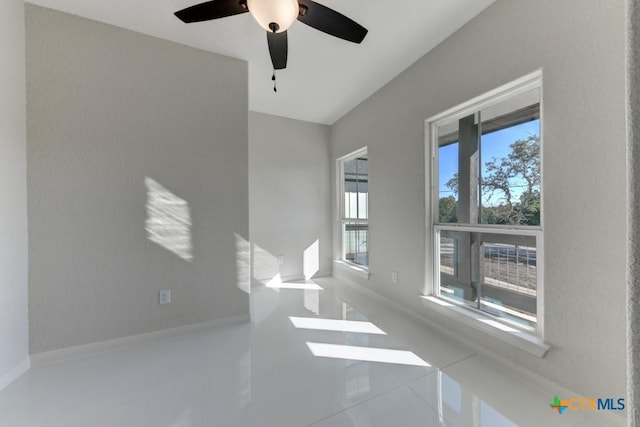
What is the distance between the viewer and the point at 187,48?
242 centimetres

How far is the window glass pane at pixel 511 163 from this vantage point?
1767mm

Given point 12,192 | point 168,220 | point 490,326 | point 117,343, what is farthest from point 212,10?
point 490,326

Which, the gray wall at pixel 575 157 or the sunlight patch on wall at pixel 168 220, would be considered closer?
the gray wall at pixel 575 157

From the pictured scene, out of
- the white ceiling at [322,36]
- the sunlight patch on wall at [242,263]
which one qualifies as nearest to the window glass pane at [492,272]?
the white ceiling at [322,36]

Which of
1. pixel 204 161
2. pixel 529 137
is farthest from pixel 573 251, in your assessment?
pixel 204 161

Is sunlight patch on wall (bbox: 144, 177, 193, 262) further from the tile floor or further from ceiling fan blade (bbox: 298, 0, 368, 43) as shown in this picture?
ceiling fan blade (bbox: 298, 0, 368, 43)

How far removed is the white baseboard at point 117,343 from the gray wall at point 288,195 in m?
1.35

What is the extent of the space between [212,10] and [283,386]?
2361 millimetres

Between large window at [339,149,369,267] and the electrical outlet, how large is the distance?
2511 millimetres

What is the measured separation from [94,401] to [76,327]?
80 centimetres

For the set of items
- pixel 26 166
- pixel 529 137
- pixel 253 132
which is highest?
pixel 253 132

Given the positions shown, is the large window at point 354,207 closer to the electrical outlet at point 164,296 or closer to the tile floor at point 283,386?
the tile floor at point 283,386

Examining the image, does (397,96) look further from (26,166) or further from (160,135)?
(26,166)

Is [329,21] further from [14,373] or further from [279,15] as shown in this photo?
[14,373]
